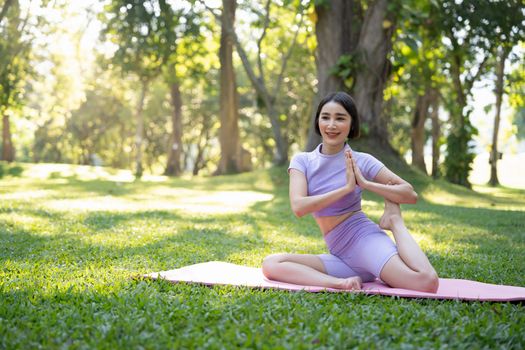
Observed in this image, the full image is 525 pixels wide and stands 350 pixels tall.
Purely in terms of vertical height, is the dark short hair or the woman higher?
the dark short hair

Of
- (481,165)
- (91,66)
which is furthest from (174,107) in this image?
(481,165)


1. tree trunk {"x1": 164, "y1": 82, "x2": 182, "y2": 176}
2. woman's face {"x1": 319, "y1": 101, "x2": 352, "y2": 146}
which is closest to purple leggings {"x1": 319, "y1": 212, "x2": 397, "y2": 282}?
woman's face {"x1": 319, "y1": 101, "x2": 352, "y2": 146}

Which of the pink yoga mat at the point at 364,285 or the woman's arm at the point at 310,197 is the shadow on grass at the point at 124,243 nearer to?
the pink yoga mat at the point at 364,285

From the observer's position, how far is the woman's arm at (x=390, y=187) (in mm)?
3898

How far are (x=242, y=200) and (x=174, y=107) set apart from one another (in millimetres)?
14312

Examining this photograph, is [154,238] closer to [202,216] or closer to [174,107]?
[202,216]

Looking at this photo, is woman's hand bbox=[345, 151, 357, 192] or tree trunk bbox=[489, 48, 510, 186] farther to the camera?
tree trunk bbox=[489, 48, 510, 186]

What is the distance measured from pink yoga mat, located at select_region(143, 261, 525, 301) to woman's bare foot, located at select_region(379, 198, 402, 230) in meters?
0.41

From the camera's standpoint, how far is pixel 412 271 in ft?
12.4

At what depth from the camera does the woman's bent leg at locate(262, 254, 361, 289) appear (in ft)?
12.7

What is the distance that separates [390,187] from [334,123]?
607 mm

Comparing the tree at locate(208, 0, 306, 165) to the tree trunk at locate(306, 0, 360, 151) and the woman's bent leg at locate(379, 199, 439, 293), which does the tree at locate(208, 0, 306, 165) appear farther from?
the woman's bent leg at locate(379, 199, 439, 293)

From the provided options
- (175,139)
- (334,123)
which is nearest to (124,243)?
(334,123)

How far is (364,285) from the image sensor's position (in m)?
4.00
